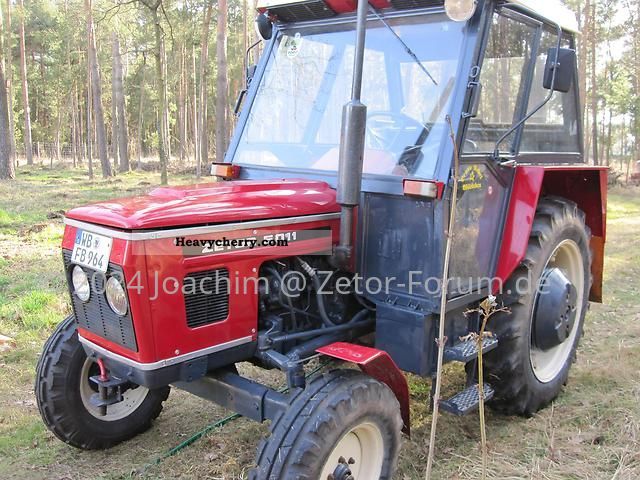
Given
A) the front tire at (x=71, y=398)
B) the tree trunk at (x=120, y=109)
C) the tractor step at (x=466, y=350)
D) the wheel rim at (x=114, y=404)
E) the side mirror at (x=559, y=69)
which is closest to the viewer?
the side mirror at (x=559, y=69)

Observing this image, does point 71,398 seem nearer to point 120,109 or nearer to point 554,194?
point 554,194

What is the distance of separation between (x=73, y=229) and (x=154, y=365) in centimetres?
74

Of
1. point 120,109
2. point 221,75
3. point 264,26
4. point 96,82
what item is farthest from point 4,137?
point 264,26

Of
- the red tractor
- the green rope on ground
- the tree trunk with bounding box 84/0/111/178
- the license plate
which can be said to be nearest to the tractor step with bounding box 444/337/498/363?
the red tractor

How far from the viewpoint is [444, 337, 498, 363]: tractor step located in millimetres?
2945

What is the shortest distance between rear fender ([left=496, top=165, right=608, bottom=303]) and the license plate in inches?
82.6

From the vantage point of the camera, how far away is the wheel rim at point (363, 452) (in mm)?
2529

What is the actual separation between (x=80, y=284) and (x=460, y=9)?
6.98 feet

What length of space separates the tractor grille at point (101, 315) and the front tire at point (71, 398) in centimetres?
49

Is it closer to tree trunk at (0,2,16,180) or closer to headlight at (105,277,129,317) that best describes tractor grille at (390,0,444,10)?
headlight at (105,277,129,317)

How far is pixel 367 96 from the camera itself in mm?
3186

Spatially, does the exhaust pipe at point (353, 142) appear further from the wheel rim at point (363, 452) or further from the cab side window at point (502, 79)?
the wheel rim at point (363, 452)

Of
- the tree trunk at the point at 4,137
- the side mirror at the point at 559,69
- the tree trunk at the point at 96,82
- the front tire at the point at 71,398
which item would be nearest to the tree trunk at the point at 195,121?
the tree trunk at the point at 96,82

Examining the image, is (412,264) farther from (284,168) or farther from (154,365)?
(154,365)
